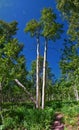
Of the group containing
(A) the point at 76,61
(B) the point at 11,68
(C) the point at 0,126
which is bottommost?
(C) the point at 0,126

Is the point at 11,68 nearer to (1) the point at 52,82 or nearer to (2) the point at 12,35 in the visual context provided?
(2) the point at 12,35

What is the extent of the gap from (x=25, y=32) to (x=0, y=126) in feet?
35.7

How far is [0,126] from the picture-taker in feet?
49.1

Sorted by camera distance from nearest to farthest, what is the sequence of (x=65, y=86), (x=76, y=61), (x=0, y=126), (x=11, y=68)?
(x=0, y=126) → (x=11, y=68) → (x=76, y=61) → (x=65, y=86)

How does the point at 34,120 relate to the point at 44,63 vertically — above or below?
below

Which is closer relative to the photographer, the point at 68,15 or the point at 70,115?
the point at 70,115

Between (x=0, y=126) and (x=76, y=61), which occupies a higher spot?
(x=76, y=61)

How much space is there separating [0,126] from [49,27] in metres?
11.0

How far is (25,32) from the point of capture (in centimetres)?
2384

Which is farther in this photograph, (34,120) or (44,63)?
(44,63)

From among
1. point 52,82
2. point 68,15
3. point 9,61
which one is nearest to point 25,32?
point 68,15

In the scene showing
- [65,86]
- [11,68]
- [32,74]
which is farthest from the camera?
[32,74]

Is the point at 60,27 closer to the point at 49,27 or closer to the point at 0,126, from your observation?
the point at 49,27

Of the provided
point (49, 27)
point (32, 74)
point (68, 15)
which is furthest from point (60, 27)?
point (32, 74)
